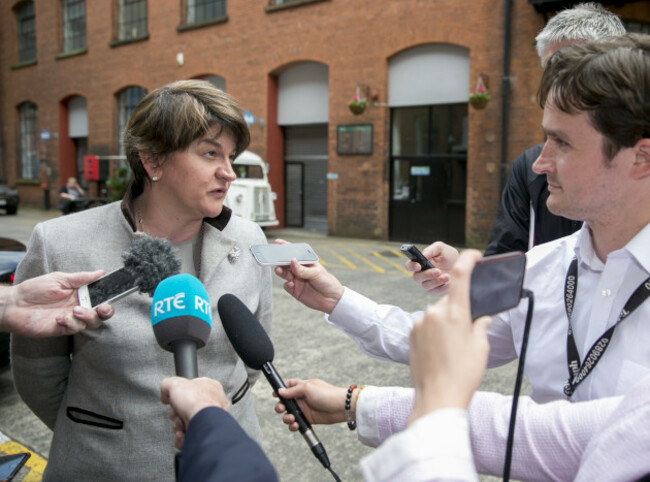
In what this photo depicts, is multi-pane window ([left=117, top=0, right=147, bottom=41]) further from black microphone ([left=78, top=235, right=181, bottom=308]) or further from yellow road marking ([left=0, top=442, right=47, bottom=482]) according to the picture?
black microphone ([left=78, top=235, right=181, bottom=308])

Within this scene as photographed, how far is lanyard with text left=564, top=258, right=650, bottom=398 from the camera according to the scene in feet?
4.18

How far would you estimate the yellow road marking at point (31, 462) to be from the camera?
3096mm

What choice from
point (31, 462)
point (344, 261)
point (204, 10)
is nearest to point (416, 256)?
point (31, 462)

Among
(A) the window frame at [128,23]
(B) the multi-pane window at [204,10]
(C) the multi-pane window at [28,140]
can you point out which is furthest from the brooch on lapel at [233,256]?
(C) the multi-pane window at [28,140]

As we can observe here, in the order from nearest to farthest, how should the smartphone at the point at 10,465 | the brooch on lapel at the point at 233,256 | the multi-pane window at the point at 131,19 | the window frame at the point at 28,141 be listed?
the smartphone at the point at 10,465 → the brooch on lapel at the point at 233,256 → the multi-pane window at the point at 131,19 → the window frame at the point at 28,141

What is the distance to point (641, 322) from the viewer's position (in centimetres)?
127

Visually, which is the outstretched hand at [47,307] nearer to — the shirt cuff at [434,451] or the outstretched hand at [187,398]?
the outstretched hand at [187,398]

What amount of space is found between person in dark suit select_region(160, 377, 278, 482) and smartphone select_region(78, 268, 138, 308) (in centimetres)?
42

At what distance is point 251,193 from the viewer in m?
12.9

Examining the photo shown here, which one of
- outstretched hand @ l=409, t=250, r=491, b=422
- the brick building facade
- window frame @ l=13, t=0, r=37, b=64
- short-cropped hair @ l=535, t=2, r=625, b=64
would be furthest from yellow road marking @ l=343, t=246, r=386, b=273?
window frame @ l=13, t=0, r=37, b=64

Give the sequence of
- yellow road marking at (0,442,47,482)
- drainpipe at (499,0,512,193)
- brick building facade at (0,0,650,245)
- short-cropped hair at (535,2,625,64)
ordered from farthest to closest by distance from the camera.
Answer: brick building facade at (0,0,650,245) → drainpipe at (499,0,512,193) → yellow road marking at (0,442,47,482) → short-cropped hair at (535,2,625,64)

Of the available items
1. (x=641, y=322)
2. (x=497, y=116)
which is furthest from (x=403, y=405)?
(x=497, y=116)

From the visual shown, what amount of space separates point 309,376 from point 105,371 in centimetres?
287

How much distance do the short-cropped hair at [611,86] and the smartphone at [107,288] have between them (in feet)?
3.85
